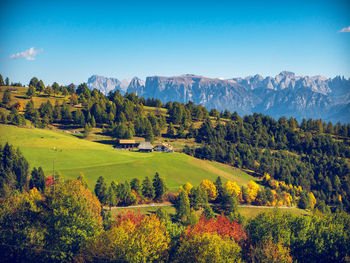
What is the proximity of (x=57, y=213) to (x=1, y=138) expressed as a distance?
237 ft

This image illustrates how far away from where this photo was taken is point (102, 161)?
85875 mm

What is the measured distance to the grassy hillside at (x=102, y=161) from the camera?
76.2 meters

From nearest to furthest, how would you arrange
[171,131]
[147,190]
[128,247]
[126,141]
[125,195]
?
[128,247] < [125,195] < [147,190] < [126,141] < [171,131]

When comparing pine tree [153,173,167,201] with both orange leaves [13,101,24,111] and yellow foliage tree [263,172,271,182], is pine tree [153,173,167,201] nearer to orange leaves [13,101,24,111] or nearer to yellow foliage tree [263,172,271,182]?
yellow foliage tree [263,172,271,182]

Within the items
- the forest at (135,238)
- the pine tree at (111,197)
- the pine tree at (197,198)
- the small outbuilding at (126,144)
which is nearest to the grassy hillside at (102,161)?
the small outbuilding at (126,144)

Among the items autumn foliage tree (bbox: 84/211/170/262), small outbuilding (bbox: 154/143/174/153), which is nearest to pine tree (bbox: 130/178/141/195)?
autumn foliage tree (bbox: 84/211/170/262)

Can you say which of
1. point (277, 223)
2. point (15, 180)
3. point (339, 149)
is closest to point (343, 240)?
point (277, 223)

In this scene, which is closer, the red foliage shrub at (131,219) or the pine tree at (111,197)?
the red foliage shrub at (131,219)

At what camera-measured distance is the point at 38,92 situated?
162375mm

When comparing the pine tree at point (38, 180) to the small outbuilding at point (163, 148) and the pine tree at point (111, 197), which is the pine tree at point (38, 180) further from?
the small outbuilding at point (163, 148)

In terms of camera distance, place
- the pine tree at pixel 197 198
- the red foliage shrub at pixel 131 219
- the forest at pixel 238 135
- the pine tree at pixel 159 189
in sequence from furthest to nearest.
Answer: the forest at pixel 238 135 < the pine tree at pixel 159 189 < the pine tree at pixel 197 198 < the red foliage shrub at pixel 131 219

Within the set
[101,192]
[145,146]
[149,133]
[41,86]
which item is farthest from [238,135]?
[41,86]

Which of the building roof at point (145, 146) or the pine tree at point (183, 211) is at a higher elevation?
the building roof at point (145, 146)

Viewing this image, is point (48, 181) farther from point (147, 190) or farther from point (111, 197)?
point (147, 190)
